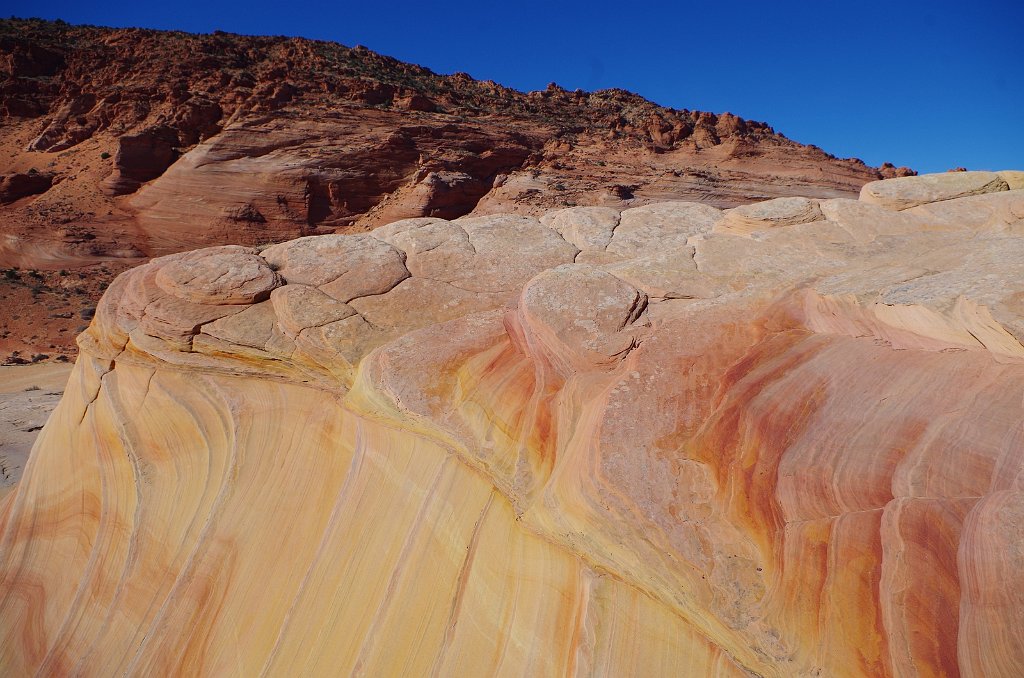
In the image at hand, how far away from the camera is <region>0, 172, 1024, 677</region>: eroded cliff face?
3.42m

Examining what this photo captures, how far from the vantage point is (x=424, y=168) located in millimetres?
24125

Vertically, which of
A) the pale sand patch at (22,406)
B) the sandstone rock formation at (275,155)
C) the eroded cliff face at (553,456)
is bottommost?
the pale sand patch at (22,406)

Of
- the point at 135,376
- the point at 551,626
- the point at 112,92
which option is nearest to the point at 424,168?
the point at 112,92

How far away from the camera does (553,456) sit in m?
4.62

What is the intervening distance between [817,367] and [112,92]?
32.5 m

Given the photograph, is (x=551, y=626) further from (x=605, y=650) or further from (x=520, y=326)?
(x=520, y=326)

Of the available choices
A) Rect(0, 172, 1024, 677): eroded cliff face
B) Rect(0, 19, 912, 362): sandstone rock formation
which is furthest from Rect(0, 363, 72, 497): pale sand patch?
Rect(0, 19, 912, 362): sandstone rock formation

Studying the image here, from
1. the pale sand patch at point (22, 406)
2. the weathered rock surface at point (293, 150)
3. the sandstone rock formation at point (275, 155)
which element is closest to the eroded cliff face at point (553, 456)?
the pale sand patch at point (22, 406)

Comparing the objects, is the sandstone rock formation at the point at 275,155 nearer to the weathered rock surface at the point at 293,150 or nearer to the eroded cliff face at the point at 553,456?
the weathered rock surface at the point at 293,150

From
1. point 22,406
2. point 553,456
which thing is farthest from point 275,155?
point 553,456

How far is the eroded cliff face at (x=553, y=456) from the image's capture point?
342cm

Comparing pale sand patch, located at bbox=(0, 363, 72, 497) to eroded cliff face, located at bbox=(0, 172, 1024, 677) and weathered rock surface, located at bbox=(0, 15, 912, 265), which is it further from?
weathered rock surface, located at bbox=(0, 15, 912, 265)

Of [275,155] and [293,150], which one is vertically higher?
[293,150]

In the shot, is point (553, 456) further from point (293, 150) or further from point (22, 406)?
point (293, 150)
